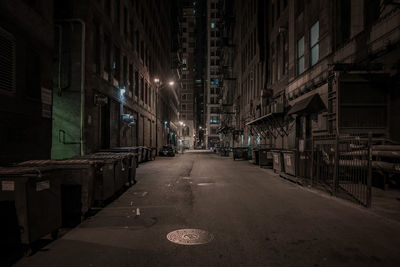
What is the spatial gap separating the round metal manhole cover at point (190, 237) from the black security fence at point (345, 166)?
5.09 m

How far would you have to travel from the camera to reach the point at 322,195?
9.10m

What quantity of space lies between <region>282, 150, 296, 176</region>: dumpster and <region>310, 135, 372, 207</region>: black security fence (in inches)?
50.6

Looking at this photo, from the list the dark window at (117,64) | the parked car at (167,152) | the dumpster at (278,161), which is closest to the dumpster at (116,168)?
the dumpster at (278,161)

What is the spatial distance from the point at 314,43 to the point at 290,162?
30.4ft

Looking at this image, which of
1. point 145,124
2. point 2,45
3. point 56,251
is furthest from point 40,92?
point 145,124

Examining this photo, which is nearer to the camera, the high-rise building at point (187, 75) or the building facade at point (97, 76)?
the building facade at point (97, 76)

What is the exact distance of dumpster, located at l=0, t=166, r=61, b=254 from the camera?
4023 mm

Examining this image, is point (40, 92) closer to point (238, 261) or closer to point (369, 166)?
point (238, 261)

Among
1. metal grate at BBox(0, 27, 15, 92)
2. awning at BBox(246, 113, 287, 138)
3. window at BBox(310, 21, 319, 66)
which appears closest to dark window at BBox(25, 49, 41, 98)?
metal grate at BBox(0, 27, 15, 92)

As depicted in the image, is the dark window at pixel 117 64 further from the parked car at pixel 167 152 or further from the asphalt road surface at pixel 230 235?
the parked car at pixel 167 152

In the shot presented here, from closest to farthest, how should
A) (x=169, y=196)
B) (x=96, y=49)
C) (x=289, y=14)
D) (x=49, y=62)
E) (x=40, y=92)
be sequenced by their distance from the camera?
(x=169, y=196)
(x=40, y=92)
(x=49, y=62)
(x=96, y=49)
(x=289, y=14)

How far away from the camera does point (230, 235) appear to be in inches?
197

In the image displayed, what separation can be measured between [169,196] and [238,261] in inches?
206

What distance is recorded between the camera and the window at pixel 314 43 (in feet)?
54.8
